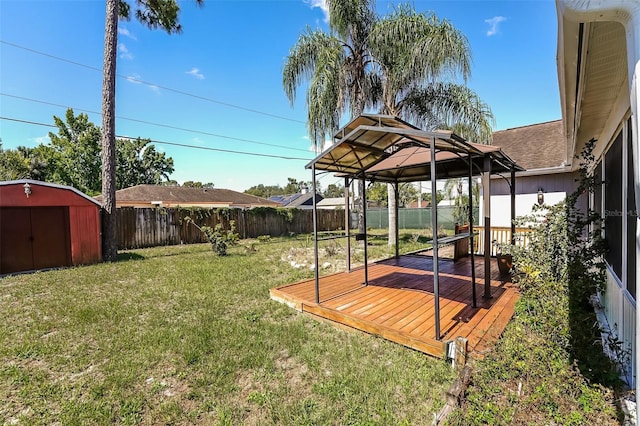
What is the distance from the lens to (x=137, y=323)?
390cm

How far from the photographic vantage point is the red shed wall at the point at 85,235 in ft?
26.0

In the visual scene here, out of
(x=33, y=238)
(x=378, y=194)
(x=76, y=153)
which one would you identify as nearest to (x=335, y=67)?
(x=33, y=238)

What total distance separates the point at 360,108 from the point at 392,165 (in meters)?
6.22

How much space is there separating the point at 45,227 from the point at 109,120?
3469 mm

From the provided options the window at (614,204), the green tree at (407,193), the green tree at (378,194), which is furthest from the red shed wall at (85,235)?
the green tree at (378,194)

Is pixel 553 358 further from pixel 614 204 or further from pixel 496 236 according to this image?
pixel 496 236

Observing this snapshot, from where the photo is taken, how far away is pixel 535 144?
951 cm

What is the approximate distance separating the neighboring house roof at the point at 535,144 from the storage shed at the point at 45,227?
12749 mm

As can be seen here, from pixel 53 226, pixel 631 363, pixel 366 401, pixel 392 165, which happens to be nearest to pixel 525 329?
pixel 631 363

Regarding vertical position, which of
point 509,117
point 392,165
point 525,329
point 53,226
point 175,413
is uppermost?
point 509,117

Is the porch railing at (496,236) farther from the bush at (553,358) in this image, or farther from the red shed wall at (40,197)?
the red shed wall at (40,197)

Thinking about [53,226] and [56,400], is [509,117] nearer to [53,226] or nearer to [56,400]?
[56,400]

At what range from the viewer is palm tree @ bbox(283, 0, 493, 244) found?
355 inches

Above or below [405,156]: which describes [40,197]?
below
